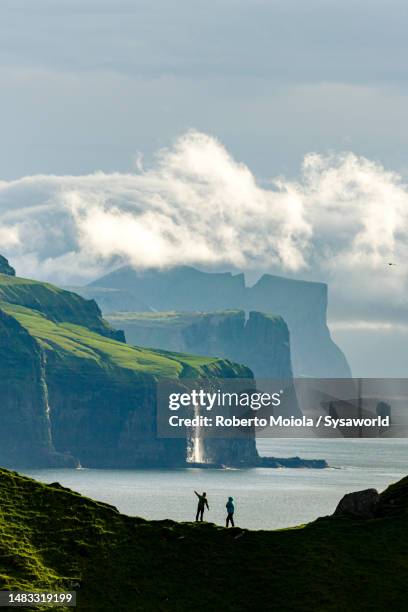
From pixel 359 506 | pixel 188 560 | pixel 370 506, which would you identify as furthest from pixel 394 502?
pixel 188 560

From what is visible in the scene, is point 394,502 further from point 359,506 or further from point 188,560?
point 188,560

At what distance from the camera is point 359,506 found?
107500 mm

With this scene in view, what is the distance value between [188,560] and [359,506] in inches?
728

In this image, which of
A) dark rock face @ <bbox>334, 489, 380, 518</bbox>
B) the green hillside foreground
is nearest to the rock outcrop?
dark rock face @ <bbox>334, 489, 380, 518</bbox>

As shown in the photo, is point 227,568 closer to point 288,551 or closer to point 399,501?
point 288,551

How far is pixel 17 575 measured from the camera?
89.2m

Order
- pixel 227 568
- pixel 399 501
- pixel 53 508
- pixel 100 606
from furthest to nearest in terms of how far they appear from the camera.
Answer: pixel 399 501
pixel 53 508
pixel 227 568
pixel 100 606

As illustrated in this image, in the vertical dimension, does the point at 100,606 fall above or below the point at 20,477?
below

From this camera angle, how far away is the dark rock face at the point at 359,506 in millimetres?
107125

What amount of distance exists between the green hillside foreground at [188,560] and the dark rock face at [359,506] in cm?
269

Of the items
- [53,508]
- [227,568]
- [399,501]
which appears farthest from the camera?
[399,501]

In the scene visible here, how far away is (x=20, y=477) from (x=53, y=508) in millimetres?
5629

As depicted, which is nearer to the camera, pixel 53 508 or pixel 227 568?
pixel 227 568

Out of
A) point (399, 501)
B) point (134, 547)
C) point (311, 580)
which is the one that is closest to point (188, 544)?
point (134, 547)
